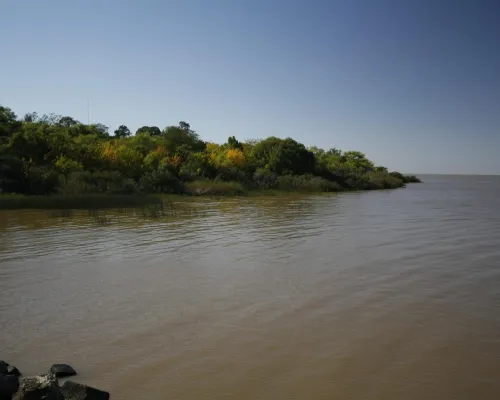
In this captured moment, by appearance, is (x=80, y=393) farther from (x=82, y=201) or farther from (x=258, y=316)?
(x=82, y=201)

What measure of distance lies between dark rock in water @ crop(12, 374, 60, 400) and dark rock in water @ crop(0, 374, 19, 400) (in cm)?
21

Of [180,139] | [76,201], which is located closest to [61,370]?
[76,201]

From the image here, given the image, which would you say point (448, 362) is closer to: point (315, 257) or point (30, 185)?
point (315, 257)

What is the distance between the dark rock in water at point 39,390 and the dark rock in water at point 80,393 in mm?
70

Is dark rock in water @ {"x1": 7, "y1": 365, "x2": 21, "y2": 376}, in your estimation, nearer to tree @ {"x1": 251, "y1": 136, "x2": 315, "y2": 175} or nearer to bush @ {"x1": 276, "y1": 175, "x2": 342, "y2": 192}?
bush @ {"x1": 276, "y1": 175, "x2": 342, "y2": 192}

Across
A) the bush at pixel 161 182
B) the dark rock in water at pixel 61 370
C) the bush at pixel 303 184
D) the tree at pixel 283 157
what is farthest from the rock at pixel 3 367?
the tree at pixel 283 157

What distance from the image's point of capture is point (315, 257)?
10812mm

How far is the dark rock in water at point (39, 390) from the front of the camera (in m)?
3.76

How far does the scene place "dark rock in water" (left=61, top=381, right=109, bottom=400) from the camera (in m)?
3.82

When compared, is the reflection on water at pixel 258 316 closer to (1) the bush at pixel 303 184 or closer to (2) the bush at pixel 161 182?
(2) the bush at pixel 161 182

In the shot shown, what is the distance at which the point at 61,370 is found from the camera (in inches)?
181

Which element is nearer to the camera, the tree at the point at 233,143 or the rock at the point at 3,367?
the rock at the point at 3,367

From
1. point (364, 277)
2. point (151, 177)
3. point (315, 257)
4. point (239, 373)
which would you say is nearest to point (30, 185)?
point (151, 177)

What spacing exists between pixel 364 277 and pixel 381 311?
2.10 metres
